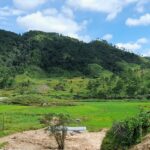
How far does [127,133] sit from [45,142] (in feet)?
68.7

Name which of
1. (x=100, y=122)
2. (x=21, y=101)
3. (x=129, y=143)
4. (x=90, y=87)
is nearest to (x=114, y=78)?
(x=90, y=87)

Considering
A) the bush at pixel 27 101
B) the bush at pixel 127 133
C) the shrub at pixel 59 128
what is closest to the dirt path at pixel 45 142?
the shrub at pixel 59 128

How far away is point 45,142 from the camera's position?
49844mm

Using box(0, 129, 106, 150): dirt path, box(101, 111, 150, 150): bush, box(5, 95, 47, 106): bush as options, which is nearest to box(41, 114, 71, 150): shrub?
box(0, 129, 106, 150): dirt path

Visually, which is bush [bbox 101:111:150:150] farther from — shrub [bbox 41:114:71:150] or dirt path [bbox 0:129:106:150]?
shrub [bbox 41:114:71:150]

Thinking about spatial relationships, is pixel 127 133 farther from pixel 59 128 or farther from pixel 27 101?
pixel 27 101

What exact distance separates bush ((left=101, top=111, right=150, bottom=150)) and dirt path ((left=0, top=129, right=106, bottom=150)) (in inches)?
528

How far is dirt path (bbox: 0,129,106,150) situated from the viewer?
47.0m

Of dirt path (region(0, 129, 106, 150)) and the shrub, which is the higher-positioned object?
the shrub

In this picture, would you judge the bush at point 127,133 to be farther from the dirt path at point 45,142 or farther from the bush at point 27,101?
the bush at point 27,101

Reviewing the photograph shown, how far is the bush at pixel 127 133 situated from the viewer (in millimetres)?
30109

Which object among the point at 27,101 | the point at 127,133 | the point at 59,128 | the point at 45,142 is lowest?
the point at 45,142

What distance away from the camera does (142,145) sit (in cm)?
2611

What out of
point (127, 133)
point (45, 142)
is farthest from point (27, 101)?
point (127, 133)
